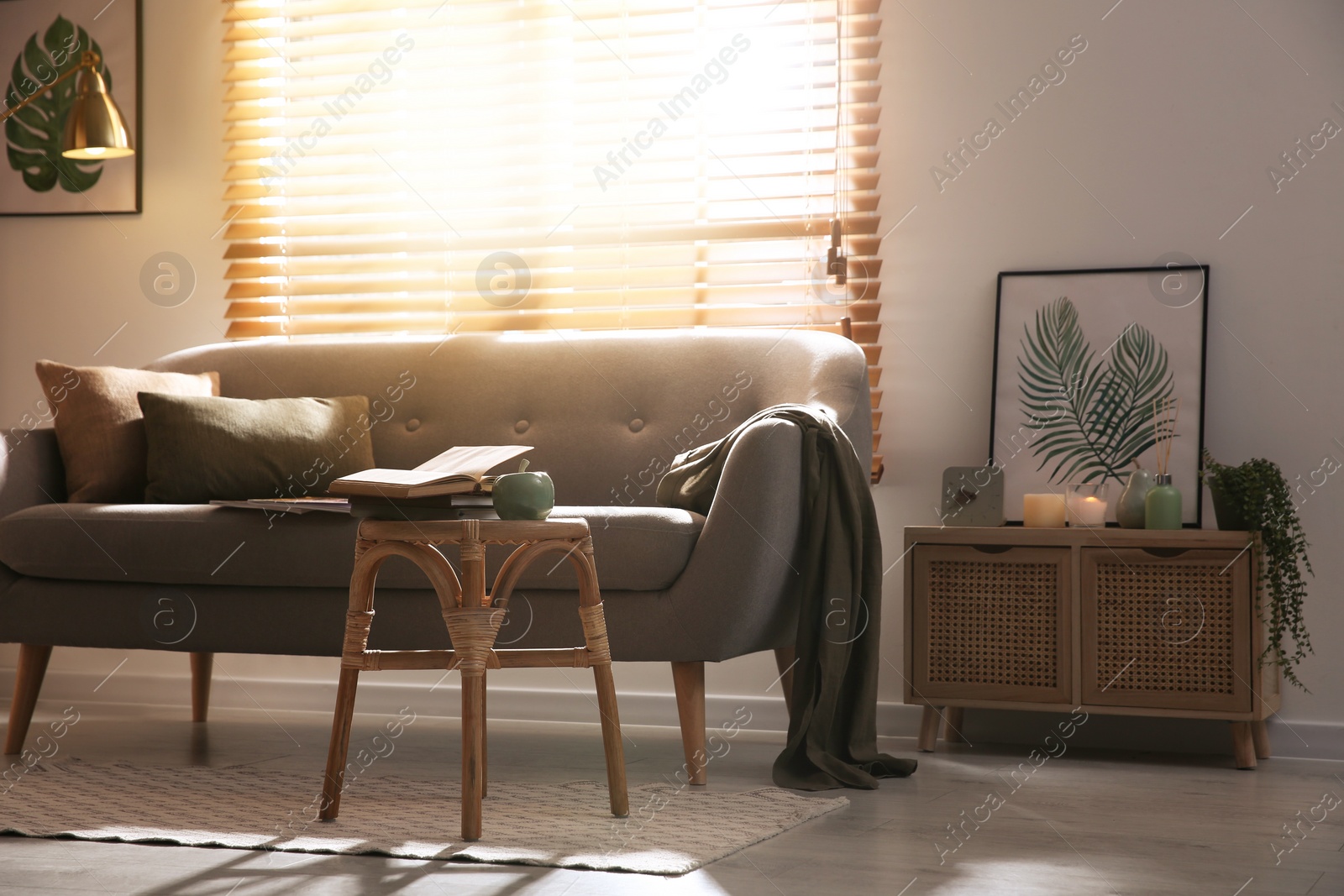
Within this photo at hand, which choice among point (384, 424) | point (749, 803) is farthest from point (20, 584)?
point (749, 803)

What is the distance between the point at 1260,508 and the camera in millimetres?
2572

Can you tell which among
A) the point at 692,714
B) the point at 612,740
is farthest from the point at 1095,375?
the point at 612,740

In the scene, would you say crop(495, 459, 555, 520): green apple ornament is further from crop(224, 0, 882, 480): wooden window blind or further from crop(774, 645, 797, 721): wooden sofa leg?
crop(224, 0, 882, 480): wooden window blind

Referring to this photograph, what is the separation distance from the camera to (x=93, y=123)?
3.20m

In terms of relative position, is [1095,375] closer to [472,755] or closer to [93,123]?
[472,755]

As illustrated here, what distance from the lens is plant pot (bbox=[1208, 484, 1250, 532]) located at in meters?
2.58

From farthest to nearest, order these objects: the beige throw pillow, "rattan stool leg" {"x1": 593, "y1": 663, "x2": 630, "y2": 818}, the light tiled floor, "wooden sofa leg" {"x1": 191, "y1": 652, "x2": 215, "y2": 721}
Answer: "wooden sofa leg" {"x1": 191, "y1": 652, "x2": 215, "y2": 721} → the beige throw pillow → "rattan stool leg" {"x1": 593, "y1": 663, "x2": 630, "y2": 818} → the light tiled floor

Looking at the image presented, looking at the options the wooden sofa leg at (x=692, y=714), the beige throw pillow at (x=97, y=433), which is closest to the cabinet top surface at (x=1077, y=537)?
the wooden sofa leg at (x=692, y=714)

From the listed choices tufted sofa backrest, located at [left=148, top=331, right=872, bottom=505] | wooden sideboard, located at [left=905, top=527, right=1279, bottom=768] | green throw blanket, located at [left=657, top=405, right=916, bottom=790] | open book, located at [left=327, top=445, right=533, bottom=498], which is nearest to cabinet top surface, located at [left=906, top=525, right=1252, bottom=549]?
wooden sideboard, located at [left=905, top=527, right=1279, bottom=768]

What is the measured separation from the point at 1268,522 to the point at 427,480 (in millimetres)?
1780

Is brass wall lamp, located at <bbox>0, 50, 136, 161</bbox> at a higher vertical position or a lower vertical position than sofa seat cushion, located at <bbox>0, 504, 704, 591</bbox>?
higher

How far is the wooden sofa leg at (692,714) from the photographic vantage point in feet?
7.43

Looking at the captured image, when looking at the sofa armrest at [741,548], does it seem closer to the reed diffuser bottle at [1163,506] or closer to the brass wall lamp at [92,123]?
the reed diffuser bottle at [1163,506]

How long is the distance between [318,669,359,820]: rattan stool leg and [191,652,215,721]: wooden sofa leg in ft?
4.49
